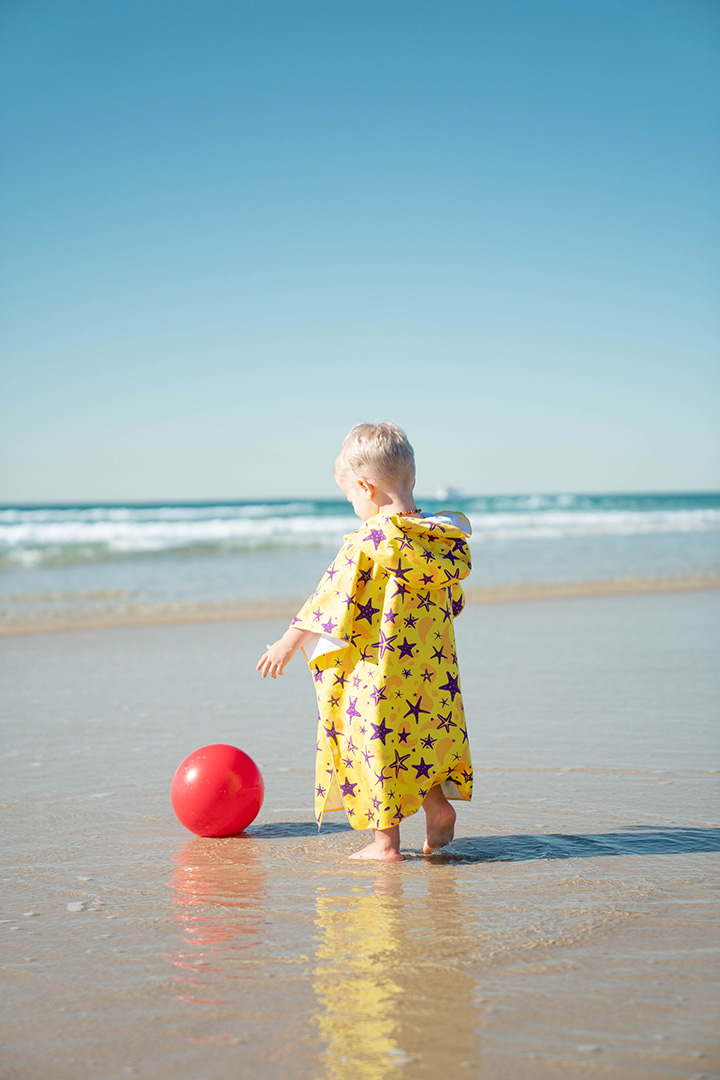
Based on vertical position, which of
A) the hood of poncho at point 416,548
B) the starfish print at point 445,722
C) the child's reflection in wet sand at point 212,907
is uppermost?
the hood of poncho at point 416,548

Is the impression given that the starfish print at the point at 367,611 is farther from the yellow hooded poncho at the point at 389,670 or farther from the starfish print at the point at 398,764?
the starfish print at the point at 398,764

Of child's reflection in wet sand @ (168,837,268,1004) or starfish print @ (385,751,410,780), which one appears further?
starfish print @ (385,751,410,780)

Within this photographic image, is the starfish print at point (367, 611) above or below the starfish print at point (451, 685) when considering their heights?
above

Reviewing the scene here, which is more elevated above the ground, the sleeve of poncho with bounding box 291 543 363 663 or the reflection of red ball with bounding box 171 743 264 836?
the sleeve of poncho with bounding box 291 543 363 663

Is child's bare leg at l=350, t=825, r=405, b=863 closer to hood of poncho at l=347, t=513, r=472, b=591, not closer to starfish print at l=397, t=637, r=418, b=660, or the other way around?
starfish print at l=397, t=637, r=418, b=660

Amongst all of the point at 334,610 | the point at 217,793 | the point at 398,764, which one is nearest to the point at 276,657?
the point at 334,610

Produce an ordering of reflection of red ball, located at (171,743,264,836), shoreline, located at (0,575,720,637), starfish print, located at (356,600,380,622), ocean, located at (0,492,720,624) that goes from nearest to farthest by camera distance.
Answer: starfish print, located at (356,600,380,622)
reflection of red ball, located at (171,743,264,836)
shoreline, located at (0,575,720,637)
ocean, located at (0,492,720,624)

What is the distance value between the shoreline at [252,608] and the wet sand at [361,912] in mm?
4360

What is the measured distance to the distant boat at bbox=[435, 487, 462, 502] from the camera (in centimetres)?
7625

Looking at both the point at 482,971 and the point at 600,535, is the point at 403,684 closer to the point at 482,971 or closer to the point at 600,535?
the point at 482,971

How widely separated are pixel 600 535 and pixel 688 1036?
2461 cm

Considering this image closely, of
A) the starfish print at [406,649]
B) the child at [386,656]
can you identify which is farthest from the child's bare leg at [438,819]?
the starfish print at [406,649]

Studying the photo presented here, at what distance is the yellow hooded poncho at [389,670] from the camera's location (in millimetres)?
3426

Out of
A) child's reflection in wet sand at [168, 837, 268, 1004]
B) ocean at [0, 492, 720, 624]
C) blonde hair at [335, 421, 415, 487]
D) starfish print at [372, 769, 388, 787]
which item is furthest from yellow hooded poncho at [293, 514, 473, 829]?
ocean at [0, 492, 720, 624]
